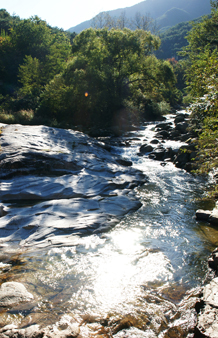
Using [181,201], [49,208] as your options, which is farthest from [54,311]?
[181,201]

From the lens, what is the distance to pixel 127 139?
54.3 ft

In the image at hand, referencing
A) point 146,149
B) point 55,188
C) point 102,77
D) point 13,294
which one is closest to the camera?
point 13,294

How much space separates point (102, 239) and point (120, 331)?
2.40m

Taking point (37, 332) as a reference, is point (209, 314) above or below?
below

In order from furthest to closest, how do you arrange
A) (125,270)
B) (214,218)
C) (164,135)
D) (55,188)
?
(164,135)
(55,188)
(214,218)
(125,270)

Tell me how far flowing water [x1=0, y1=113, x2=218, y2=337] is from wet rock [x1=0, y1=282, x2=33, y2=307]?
0.47 ft

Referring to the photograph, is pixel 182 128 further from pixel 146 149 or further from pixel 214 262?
pixel 214 262

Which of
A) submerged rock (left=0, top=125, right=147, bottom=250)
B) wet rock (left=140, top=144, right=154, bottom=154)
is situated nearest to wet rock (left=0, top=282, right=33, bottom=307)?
submerged rock (left=0, top=125, right=147, bottom=250)

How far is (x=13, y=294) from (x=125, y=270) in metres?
1.84

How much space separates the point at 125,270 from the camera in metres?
4.16

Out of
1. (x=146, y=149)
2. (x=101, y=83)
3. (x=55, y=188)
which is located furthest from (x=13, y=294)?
(x=101, y=83)

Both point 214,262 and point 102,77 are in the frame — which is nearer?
point 214,262

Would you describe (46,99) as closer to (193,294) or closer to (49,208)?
(49,208)

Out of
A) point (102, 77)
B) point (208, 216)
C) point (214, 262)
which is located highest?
point (102, 77)
